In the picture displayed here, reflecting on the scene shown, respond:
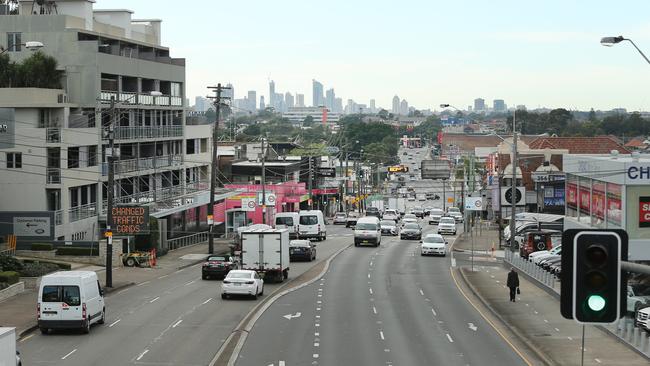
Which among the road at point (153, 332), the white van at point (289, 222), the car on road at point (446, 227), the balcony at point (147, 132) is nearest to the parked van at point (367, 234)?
the white van at point (289, 222)

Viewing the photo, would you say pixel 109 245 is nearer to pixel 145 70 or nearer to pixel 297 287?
pixel 297 287

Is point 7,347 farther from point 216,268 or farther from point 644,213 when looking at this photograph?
point 216,268

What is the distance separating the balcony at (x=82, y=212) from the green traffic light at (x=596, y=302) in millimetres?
56070

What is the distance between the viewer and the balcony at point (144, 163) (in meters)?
71.7

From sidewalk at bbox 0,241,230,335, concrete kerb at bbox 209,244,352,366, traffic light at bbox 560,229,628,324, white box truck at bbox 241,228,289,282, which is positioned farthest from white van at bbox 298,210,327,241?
traffic light at bbox 560,229,628,324

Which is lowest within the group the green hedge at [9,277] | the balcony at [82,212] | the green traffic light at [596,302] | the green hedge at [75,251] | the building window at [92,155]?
the green hedge at [75,251]

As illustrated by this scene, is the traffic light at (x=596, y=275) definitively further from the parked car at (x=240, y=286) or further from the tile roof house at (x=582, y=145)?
the tile roof house at (x=582, y=145)

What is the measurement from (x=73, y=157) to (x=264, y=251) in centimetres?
2137

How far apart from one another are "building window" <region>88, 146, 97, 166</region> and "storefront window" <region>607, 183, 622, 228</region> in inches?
1405

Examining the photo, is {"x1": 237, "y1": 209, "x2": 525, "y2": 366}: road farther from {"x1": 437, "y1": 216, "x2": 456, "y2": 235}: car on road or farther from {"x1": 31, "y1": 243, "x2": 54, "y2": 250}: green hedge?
{"x1": 437, "y1": 216, "x2": 456, "y2": 235}: car on road

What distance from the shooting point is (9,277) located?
136 feet

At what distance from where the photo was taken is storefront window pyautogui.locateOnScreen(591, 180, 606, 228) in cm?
4553

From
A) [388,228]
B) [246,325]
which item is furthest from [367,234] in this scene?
[246,325]

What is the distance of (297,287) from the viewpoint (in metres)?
47.0
